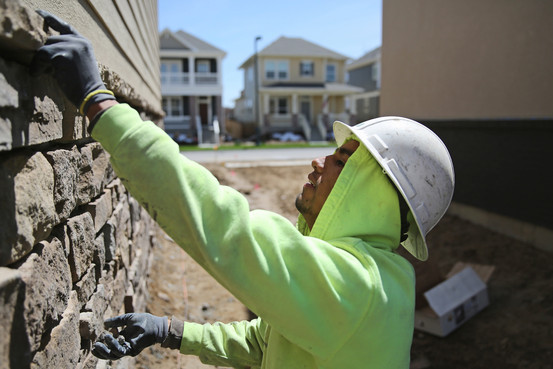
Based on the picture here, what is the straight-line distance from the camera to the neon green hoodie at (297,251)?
4.63 feet

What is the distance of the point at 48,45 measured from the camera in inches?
58.5

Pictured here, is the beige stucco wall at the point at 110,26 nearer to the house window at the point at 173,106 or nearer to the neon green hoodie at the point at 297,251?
the neon green hoodie at the point at 297,251

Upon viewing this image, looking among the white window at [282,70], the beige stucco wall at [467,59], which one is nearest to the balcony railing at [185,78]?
the white window at [282,70]

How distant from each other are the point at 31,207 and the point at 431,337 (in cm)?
529

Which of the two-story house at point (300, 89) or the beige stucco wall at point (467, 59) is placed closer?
the beige stucco wall at point (467, 59)

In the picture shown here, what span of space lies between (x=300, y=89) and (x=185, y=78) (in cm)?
855

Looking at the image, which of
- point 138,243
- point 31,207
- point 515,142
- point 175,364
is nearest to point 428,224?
point 31,207

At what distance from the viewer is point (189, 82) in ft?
109

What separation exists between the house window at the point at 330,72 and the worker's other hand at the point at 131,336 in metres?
37.3

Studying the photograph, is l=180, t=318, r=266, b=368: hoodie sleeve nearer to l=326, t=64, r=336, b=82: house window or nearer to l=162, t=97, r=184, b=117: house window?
l=162, t=97, r=184, b=117: house window

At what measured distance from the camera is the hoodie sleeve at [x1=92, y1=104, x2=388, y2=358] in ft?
4.60

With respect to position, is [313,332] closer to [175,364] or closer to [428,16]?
[175,364]

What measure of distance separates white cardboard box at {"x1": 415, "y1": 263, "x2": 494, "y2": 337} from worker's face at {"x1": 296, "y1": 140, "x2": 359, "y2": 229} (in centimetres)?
403

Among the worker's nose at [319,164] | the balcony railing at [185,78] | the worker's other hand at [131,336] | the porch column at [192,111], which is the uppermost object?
the balcony railing at [185,78]
